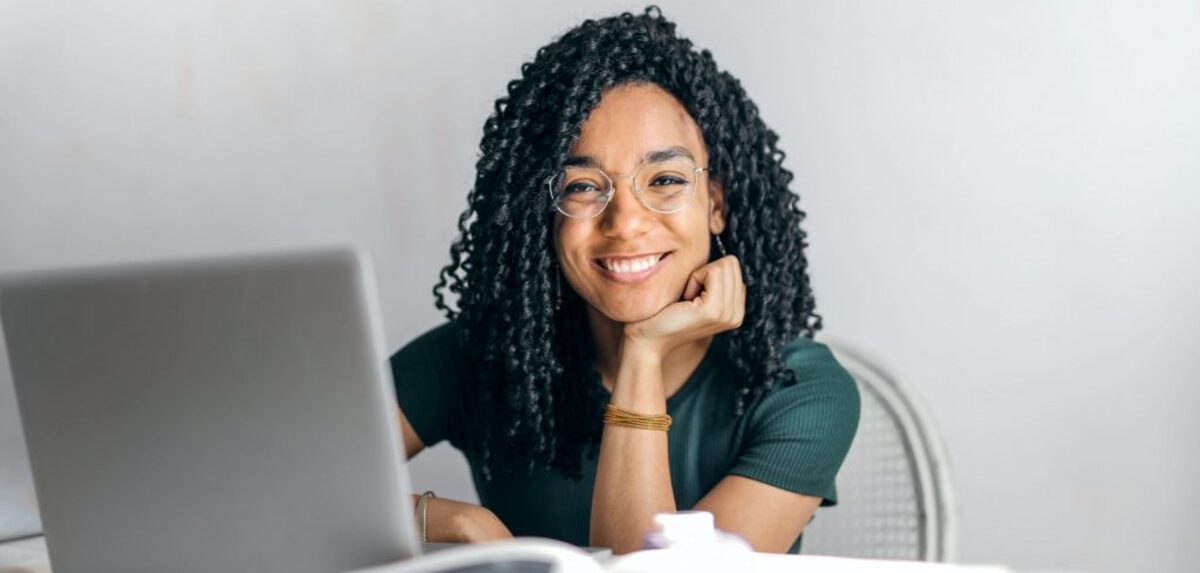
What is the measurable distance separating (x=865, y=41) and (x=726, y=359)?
67cm

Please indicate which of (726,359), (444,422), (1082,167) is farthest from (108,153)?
(1082,167)

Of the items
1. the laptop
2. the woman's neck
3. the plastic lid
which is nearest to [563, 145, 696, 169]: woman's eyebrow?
the woman's neck

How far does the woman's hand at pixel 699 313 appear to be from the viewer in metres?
1.71

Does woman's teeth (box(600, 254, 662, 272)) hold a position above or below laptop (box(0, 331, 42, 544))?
above

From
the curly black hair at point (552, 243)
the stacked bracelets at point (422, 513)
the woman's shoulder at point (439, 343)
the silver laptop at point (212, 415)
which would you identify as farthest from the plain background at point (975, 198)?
the silver laptop at point (212, 415)

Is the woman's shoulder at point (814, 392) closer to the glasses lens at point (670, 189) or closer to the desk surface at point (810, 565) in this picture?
the glasses lens at point (670, 189)

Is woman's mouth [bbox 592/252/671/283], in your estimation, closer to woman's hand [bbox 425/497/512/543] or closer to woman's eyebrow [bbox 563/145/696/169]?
woman's eyebrow [bbox 563/145/696/169]

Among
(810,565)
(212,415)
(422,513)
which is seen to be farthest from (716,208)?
(212,415)

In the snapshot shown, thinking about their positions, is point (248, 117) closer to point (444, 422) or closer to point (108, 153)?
point (108, 153)

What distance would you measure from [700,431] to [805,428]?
0.17 metres

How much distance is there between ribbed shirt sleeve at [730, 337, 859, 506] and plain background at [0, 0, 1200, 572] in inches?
4.2

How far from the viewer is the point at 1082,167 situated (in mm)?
2055

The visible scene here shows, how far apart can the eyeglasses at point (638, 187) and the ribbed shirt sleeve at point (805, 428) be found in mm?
278

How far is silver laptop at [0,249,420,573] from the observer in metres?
0.89
